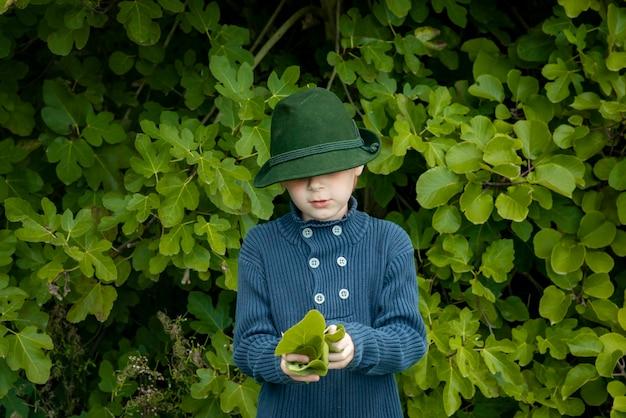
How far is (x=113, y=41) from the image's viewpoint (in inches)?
151

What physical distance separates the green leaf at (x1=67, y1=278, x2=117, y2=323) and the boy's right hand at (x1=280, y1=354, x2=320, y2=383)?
1.34m

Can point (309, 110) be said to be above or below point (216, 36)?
above

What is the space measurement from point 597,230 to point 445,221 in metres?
0.46

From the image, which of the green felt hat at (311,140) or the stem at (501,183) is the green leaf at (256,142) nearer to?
the stem at (501,183)

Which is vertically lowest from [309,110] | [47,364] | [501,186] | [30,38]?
[47,364]

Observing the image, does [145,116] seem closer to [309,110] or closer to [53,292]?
[53,292]

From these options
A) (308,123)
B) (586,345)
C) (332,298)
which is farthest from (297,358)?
(586,345)

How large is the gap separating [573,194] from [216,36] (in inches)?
46.5

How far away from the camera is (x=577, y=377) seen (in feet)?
10.9

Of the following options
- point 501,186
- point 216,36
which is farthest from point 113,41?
point 501,186

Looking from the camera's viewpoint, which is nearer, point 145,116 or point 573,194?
point 573,194

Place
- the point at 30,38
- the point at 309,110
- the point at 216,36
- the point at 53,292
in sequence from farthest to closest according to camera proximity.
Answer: the point at 30,38, the point at 216,36, the point at 53,292, the point at 309,110

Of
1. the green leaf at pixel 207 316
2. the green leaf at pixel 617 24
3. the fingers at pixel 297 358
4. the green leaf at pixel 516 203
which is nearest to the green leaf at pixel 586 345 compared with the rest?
the green leaf at pixel 516 203

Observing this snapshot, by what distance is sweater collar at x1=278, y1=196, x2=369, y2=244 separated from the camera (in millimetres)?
2234
